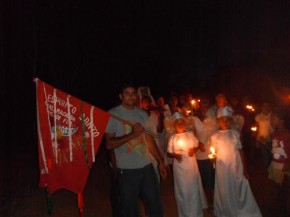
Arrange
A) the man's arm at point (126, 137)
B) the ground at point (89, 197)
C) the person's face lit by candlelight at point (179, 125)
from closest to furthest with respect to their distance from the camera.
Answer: the man's arm at point (126, 137)
the person's face lit by candlelight at point (179, 125)
the ground at point (89, 197)

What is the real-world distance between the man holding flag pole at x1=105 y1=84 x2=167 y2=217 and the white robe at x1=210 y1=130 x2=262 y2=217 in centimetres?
153

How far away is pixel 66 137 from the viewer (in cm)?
511

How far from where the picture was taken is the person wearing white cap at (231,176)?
249 inches

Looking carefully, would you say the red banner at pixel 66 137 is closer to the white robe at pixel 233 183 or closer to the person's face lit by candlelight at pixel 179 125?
the person's face lit by candlelight at pixel 179 125

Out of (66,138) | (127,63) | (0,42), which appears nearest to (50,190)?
(66,138)

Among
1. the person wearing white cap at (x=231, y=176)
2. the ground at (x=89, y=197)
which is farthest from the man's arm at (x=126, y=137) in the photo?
the ground at (x=89, y=197)

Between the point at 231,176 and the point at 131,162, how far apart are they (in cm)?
192

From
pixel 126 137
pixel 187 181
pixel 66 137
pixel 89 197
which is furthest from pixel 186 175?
pixel 89 197

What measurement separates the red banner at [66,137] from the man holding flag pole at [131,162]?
21 cm

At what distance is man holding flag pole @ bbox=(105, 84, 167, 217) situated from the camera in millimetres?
5109

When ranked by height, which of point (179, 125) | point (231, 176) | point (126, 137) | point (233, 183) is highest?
point (179, 125)

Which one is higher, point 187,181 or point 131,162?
point 131,162

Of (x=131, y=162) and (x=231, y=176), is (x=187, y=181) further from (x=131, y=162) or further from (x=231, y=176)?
(x=131, y=162)

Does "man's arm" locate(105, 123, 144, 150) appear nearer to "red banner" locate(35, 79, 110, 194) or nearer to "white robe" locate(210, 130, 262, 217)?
"red banner" locate(35, 79, 110, 194)
